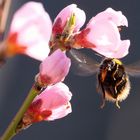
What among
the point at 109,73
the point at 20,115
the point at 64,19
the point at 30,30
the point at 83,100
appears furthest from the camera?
the point at 83,100

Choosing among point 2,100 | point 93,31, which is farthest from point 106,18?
point 2,100

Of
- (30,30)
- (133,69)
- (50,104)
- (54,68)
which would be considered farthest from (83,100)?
(30,30)

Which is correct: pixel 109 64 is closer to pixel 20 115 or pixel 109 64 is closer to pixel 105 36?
pixel 105 36

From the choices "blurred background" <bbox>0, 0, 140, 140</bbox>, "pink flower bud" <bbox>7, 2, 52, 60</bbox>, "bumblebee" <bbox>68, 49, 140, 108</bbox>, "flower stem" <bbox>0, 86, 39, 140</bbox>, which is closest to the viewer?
"pink flower bud" <bbox>7, 2, 52, 60</bbox>

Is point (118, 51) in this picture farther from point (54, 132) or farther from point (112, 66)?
point (54, 132)

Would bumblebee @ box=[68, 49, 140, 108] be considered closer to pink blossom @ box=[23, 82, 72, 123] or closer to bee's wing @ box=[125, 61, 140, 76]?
bee's wing @ box=[125, 61, 140, 76]

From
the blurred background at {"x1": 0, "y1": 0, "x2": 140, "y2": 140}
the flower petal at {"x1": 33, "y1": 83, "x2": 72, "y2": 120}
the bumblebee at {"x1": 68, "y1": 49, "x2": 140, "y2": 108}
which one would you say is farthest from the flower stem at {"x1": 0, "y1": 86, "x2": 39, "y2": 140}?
the blurred background at {"x1": 0, "y1": 0, "x2": 140, "y2": 140}

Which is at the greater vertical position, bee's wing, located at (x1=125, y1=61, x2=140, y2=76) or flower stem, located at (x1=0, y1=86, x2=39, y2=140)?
flower stem, located at (x1=0, y1=86, x2=39, y2=140)
